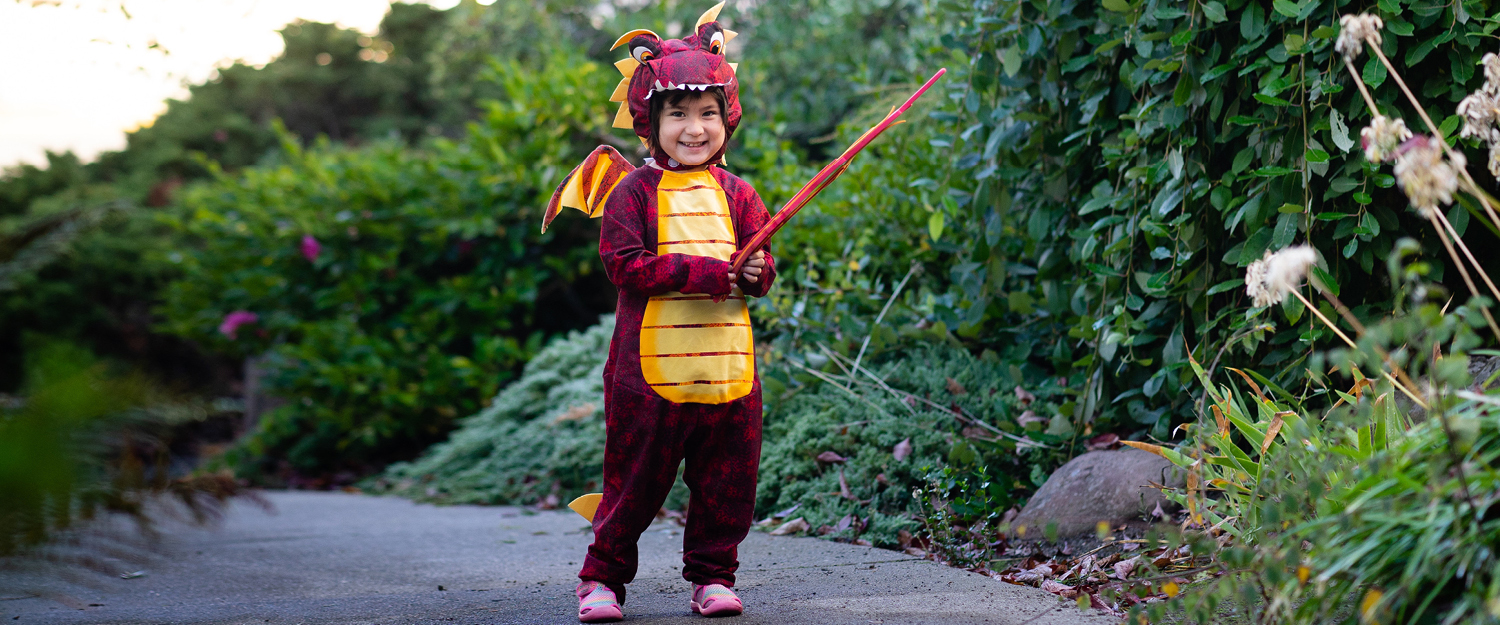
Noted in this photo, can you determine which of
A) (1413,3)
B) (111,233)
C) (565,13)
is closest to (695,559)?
(1413,3)

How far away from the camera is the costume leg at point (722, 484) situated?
2357 millimetres

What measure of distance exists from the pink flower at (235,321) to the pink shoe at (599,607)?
514cm

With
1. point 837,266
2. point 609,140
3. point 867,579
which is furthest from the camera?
point 609,140

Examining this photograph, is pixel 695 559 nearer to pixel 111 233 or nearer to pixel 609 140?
pixel 609 140

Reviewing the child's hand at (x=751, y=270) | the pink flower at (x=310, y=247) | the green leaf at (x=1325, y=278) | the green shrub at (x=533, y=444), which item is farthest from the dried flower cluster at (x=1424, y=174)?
the pink flower at (x=310, y=247)

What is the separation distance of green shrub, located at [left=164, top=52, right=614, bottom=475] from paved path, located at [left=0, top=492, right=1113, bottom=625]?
2131 millimetres

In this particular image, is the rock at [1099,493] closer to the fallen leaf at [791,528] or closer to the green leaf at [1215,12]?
the fallen leaf at [791,528]

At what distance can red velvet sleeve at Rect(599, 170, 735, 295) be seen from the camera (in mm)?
2246

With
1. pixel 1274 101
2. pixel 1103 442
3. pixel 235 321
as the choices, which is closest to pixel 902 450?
pixel 1103 442

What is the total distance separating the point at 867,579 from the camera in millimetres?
2600

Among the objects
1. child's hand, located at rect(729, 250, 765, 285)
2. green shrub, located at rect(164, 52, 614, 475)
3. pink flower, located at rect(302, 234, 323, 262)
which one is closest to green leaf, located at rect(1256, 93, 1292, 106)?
child's hand, located at rect(729, 250, 765, 285)

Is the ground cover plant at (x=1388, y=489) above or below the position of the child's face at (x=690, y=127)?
below

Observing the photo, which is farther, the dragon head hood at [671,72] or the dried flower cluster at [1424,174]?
the dragon head hood at [671,72]

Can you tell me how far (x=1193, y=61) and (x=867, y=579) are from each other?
1.60m
